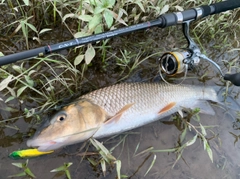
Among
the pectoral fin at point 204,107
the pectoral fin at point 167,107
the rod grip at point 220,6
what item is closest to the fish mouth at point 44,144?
the pectoral fin at point 167,107

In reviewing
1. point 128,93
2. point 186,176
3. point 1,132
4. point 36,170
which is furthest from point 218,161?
point 1,132

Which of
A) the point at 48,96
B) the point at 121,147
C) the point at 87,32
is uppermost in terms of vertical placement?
the point at 87,32

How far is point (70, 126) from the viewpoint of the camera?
7.07 feet

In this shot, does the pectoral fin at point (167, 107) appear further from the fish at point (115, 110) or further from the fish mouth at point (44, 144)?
the fish mouth at point (44, 144)

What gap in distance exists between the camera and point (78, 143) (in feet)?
7.77

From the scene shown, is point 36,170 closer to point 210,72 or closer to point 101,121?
point 101,121

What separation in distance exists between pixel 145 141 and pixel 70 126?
0.77m

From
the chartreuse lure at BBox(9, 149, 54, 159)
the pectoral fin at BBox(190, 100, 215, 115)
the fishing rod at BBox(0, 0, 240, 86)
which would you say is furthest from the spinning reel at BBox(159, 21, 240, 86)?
the chartreuse lure at BBox(9, 149, 54, 159)

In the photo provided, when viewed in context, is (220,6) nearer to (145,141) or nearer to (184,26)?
(184,26)

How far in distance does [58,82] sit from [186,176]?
57.6 inches

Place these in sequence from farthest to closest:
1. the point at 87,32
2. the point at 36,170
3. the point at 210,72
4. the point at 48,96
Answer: the point at 210,72, the point at 48,96, the point at 87,32, the point at 36,170

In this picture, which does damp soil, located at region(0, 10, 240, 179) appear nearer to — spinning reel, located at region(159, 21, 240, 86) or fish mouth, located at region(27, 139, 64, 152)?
fish mouth, located at region(27, 139, 64, 152)

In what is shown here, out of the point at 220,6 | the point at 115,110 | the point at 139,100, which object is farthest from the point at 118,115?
the point at 220,6

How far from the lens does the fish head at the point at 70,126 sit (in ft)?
6.84
